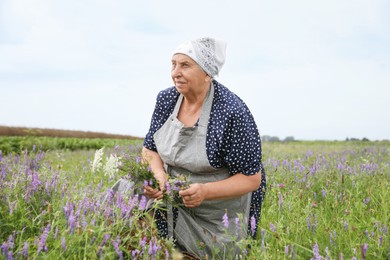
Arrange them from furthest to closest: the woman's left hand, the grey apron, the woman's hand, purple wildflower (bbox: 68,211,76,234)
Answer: the grey apron → the woman's hand → the woman's left hand → purple wildflower (bbox: 68,211,76,234)

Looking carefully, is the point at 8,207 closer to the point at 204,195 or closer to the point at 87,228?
the point at 87,228

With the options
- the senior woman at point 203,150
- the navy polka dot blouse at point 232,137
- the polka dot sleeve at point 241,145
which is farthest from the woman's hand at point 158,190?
the polka dot sleeve at point 241,145

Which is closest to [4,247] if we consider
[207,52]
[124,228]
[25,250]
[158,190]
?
[25,250]

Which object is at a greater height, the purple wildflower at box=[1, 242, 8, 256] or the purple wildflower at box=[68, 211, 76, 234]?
the purple wildflower at box=[68, 211, 76, 234]

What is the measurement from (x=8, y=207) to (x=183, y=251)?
1279mm

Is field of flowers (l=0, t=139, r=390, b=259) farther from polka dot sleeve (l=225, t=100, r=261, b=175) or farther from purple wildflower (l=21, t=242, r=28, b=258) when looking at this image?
polka dot sleeve (l=225, t=100, r=261, b=175)

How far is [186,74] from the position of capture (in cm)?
313

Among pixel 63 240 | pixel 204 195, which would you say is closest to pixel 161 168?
pixel 204 195

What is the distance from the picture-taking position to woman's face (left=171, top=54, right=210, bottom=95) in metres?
3.13

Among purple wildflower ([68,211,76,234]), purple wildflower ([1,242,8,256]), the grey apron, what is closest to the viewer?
purple wildflower ([1,242,8,256])

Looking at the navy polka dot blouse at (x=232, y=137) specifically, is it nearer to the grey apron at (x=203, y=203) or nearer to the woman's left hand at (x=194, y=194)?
the grey apron at (x=203, y=203)

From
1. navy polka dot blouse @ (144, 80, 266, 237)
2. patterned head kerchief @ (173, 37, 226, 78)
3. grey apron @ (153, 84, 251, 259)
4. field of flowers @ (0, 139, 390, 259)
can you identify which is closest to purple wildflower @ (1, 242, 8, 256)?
field of flowers @ (0, 139, 390, 259)

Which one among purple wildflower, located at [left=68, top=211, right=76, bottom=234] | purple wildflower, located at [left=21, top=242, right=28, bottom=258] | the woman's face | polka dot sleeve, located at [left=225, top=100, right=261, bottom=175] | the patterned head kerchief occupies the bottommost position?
purple wildflower, located at [left=21, top=242, right=28, bottom=258]

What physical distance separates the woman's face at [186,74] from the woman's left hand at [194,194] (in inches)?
27.1
